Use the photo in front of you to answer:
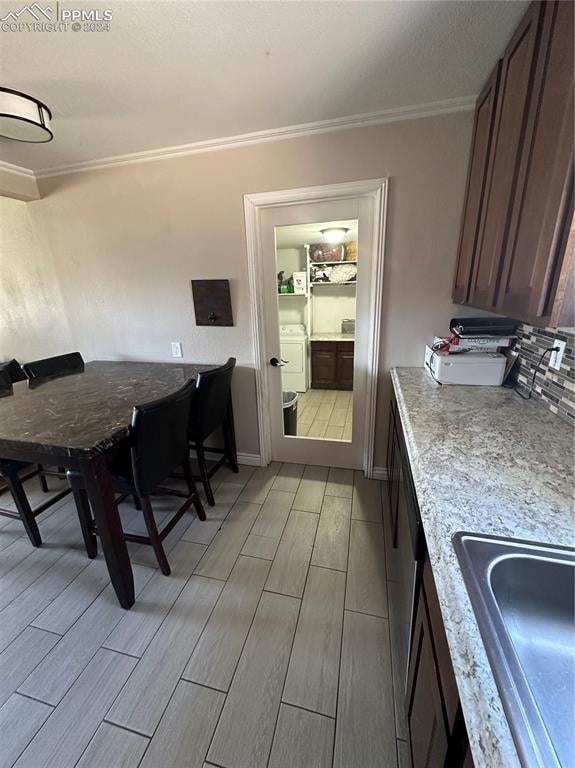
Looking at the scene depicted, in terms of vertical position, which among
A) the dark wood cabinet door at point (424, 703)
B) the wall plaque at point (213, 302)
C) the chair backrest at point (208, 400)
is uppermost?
the wall plaque at point (213, 302)

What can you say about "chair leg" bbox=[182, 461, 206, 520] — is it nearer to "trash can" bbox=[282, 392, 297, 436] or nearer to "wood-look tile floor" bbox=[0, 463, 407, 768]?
"wood-look tile floor" bbox=[0, 463, 407, 768]

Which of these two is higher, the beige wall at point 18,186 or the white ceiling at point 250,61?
the white ceiling at point 250,61

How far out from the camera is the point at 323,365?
8.10 feet

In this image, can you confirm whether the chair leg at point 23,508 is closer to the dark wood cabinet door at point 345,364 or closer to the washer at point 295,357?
the washer at point 295,357

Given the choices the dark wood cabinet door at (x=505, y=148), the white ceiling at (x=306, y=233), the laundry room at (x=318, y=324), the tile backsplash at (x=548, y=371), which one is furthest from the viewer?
the laundry room at (x=318, y=324)

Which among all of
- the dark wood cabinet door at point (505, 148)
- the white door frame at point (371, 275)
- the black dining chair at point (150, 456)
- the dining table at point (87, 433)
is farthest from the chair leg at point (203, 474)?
the dark wood cabinet door at point (505, 148)

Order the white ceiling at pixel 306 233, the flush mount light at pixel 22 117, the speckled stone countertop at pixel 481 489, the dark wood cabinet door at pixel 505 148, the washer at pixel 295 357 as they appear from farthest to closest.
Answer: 1. the washer at pixel 295 357
2. the white ceiling at pixel 306 233
3. the flush mount light at pixel 22 117
4. the dark wood cabinet door at pixel 505 148
5. the speckled stone countertop at pixel 481 489

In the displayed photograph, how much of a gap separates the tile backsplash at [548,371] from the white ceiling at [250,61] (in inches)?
46.9

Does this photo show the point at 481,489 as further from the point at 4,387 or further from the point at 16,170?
the point at 16,170

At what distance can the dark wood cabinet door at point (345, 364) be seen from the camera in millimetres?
2266

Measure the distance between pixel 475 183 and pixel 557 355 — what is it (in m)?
0.93

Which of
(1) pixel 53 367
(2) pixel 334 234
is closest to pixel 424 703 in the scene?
(2) pixel 334 234

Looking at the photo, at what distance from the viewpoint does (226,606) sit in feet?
4.74

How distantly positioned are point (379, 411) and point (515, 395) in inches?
34.5
